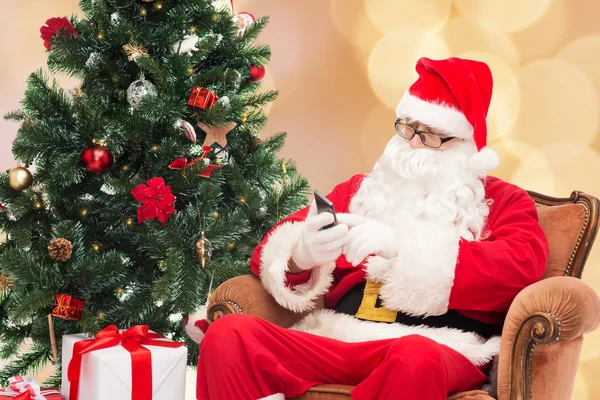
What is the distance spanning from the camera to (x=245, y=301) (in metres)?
2.16

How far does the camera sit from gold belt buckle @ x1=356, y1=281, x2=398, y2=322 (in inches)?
83.8

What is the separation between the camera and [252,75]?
2.81 metres

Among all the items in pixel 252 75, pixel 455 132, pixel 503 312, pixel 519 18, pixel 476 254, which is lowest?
pixel 503 312

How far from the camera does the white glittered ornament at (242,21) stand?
2.74 meters

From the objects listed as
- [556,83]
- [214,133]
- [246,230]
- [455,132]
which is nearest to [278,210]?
[246,230]

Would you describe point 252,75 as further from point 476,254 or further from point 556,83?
point 556,83

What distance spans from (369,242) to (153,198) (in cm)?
84

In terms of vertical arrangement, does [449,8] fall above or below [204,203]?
above

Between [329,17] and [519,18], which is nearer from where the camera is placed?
[519,18]

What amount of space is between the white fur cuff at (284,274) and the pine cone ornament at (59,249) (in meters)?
0.74

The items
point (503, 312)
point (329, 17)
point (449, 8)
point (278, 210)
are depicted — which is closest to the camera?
point (503, 312)

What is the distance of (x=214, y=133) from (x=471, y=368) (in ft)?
4.23

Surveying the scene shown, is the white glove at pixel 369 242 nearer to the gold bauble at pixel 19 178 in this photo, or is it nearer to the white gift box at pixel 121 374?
the white gift box at pixel 121 374

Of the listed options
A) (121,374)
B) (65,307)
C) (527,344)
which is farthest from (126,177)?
(527,344)
